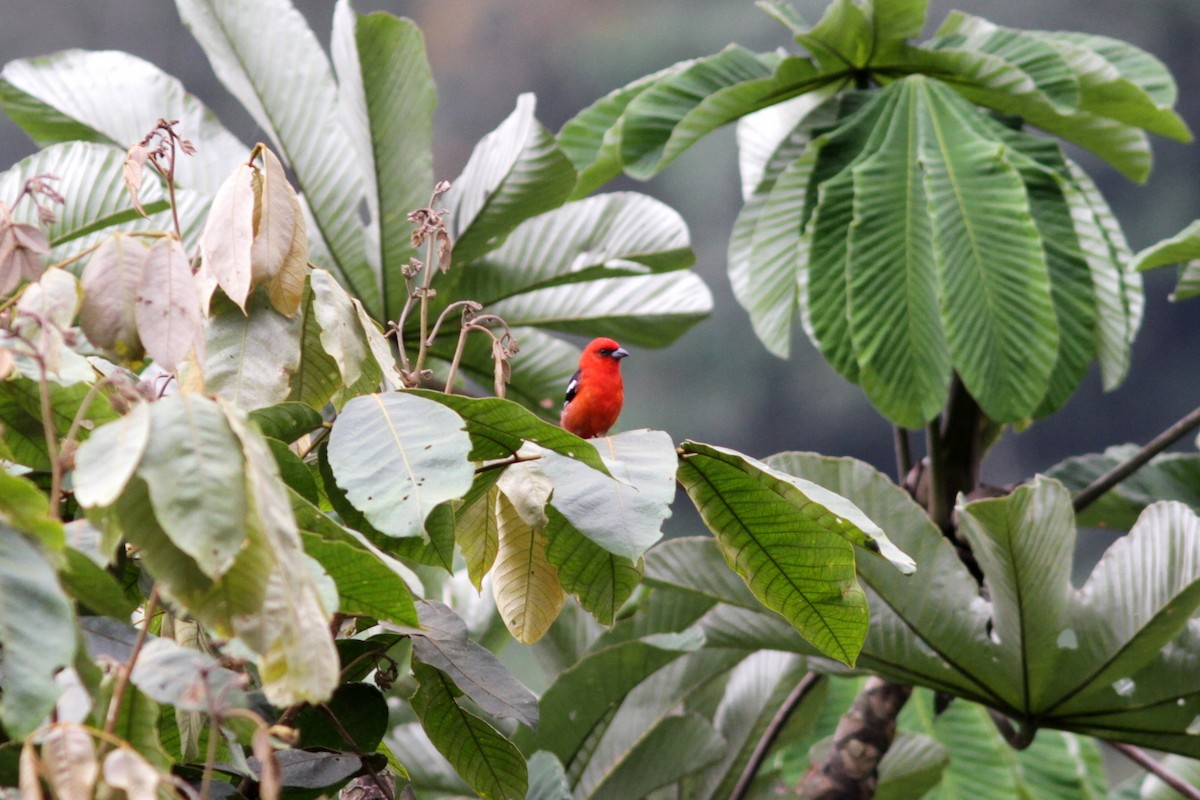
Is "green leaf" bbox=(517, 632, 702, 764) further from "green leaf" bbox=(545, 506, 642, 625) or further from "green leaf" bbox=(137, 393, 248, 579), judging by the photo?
"green leaf" bbox=(137, 393, 248, 579)

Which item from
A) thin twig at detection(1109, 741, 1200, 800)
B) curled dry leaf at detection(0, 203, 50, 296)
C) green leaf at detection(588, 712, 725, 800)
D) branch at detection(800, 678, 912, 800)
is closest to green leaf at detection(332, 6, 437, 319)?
green leaf at detection(588, 712, 725, 800)

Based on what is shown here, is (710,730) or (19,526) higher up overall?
(19,526)

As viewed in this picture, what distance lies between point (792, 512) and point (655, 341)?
1383 mm

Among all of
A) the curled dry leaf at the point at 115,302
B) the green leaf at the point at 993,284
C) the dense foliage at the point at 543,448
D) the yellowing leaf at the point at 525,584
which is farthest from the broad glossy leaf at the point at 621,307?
the curled dry leaf at the point at 115,302

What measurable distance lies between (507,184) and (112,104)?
0.70m

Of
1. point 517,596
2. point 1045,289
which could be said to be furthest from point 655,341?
point 517,596

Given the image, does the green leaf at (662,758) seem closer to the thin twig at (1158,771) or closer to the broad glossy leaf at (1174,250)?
the thin twig at (1158,771)

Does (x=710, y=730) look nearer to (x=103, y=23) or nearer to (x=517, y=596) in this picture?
(x=517, y=596)

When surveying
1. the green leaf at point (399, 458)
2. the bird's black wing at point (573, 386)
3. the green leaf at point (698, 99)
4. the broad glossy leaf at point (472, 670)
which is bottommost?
the bird's black wing at point (573, 386)

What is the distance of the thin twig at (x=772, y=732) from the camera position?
188 centimetres

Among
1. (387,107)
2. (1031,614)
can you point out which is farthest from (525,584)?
(387,107)

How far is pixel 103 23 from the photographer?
5.74 m

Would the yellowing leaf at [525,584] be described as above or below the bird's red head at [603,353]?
above

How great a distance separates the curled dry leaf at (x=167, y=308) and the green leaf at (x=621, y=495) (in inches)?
9.6
